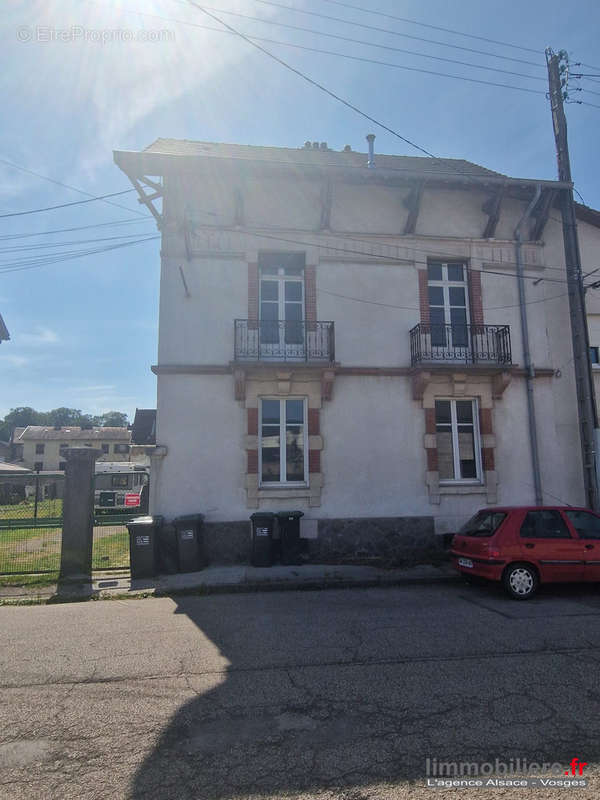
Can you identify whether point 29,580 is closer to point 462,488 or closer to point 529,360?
point 462,488

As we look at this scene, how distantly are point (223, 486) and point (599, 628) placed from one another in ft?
23.8

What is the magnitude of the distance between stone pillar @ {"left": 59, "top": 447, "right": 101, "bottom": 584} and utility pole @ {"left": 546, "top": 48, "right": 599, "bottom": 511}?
10.8 meters

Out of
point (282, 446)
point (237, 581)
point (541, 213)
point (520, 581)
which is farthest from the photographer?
point (541, 213)

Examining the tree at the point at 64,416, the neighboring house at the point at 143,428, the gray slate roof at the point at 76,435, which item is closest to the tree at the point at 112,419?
the tree at the point at 64,416

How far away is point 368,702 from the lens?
4.04m

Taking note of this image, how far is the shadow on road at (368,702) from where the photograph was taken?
122 inches

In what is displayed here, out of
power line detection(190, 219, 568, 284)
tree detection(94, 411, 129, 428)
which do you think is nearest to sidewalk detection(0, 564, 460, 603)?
power line detection(190, 219, 568, 284)

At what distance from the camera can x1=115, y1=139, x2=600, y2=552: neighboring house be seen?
11039 mm

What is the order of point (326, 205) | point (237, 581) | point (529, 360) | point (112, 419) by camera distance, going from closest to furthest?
1. point (237, 581)
2. point (326, 205)
3. point (529, 360)
4. point (112, 419)

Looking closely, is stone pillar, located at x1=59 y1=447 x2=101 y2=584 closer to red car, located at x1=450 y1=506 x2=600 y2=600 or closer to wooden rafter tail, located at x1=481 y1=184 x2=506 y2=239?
Answer: red car, located at x1=450 y1=506 x2=600 y2=600

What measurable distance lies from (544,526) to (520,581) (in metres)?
1.01

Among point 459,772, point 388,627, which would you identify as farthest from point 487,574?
point 459,772

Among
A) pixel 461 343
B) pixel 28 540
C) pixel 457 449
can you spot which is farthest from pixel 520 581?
pixel 28 540

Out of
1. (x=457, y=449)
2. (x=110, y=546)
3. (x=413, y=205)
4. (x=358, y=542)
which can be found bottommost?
(x=110, y=546)
